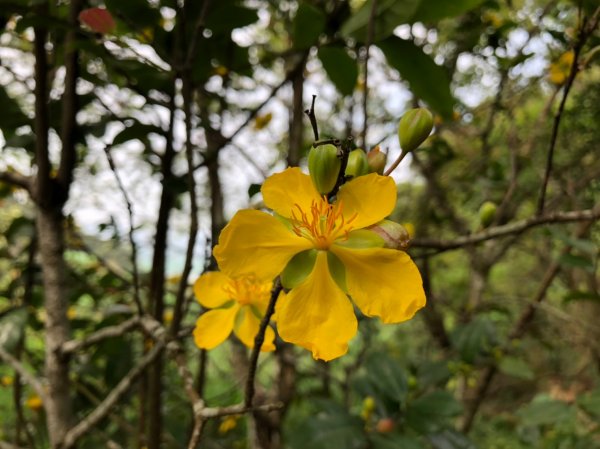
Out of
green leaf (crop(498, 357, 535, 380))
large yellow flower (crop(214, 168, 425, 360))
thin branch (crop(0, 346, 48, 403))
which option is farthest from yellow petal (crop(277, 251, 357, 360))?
green leaf (crop(498, 357, 535, 380))

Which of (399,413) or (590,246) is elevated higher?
(590,246)

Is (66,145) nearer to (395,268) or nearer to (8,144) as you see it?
(8,144)

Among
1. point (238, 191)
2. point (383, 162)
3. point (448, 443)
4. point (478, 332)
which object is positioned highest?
point (238, 191)

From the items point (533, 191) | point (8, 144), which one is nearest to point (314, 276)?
point (8, 144)

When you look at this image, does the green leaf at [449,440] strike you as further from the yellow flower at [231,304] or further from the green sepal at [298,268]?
the green sepal at [298,268]

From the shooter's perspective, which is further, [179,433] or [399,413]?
[179,433]

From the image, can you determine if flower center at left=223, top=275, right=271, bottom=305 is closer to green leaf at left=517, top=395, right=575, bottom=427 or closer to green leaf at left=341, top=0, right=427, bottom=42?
green leaf at left=341, top=0, right=427, bottom=42
